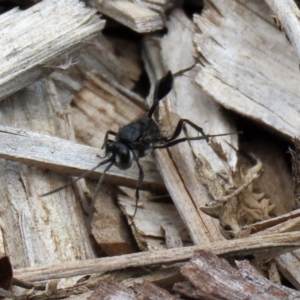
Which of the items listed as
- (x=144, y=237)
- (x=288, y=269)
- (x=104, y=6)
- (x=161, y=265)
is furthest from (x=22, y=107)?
→ (x=288, y=269)

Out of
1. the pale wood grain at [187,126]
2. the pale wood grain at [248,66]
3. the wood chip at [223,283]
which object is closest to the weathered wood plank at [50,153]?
the pale wood grain at [187,126]

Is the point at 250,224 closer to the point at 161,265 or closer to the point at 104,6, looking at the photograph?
the point at 161,265

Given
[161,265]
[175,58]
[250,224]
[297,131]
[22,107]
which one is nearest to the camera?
[161,265]

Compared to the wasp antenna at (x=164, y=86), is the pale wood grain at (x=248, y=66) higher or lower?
higher

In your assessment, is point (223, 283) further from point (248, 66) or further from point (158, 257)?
point (248, 66)

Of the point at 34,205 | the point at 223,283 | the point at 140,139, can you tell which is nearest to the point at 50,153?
the point at 34,205

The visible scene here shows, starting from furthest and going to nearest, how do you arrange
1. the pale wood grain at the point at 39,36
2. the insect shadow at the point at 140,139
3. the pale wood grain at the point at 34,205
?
1. the insect shadow at the point at 140,139
2. the pale wood grain at the point at 39,36
3. the pale wood grain at the point at 34,205

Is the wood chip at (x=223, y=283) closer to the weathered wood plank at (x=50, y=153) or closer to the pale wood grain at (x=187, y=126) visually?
the pale wood grain at (x=187, y=126)

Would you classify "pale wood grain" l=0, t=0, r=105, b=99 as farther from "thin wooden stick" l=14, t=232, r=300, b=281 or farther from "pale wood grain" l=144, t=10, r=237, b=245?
"thin wooden stick" l=14, t=232, r=300, b=281
